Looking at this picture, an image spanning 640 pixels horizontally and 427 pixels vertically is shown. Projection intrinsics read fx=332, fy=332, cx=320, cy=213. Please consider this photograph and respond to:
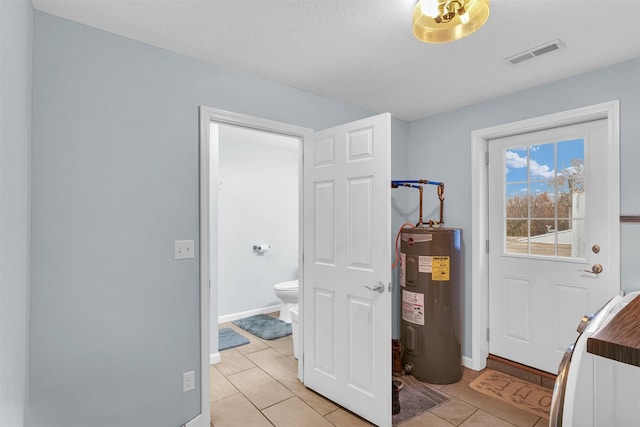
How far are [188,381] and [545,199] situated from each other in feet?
9.74

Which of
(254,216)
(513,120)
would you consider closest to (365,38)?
(513,120)

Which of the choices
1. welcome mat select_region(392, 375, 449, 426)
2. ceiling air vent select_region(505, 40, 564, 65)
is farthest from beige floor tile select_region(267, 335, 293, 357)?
ceiling air vent select_region(505, 40, 564, 65)

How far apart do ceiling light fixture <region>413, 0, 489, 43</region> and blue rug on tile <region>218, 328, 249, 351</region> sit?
10.7 feet

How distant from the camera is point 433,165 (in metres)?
3.29

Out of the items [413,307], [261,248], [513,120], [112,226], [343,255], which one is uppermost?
[513,120]

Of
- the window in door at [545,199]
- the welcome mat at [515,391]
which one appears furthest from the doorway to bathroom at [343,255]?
the window in door at [545,199]

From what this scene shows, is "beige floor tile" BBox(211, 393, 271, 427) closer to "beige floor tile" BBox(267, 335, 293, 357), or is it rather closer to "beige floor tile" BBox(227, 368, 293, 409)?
"beige floor tile" BBox(227, 368, 293, 409)

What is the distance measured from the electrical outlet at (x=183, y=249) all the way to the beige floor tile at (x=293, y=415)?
4.00 ft

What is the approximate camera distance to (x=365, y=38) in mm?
1878

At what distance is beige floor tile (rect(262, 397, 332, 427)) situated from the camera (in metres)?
2.17

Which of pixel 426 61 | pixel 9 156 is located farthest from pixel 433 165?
pixel 9 156

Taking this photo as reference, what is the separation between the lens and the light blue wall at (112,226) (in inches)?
64.8

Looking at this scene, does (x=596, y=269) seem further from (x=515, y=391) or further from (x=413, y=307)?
(x=413, y=307)

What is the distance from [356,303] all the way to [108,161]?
1730mm
